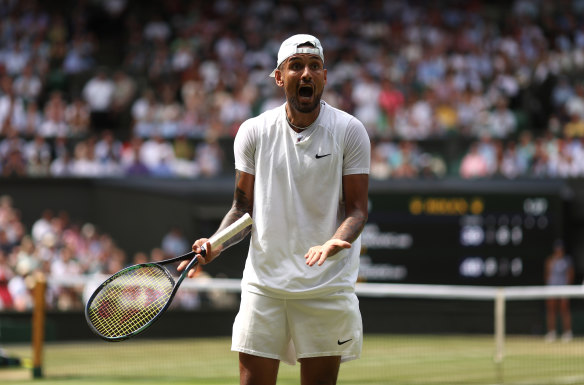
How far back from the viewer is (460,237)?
17.2m

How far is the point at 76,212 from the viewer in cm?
1852

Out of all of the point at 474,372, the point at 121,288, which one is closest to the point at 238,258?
the point at 474,372

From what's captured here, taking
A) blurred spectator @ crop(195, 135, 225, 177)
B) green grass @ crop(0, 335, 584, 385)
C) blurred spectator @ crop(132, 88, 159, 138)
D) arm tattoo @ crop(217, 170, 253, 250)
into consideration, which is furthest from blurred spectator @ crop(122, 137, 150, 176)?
arm tattoo @ crop(217, 170, 253, 250)

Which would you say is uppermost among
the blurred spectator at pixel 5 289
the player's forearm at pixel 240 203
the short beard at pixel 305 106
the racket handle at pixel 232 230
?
the short beard at pixel 305 106

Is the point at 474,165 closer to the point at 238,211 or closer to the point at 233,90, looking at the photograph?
the point at 233,90

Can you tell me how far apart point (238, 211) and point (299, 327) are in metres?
0.59

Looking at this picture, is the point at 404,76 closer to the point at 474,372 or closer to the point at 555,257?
the point at 555,257

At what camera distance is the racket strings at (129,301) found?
5.04 metres

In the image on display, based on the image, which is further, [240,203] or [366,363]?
[366,363]

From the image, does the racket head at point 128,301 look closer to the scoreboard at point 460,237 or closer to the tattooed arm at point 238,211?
the tattooed arm at point 238,211

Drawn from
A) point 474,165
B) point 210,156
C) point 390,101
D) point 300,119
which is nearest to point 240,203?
point 300,119

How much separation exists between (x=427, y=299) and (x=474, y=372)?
553 cm

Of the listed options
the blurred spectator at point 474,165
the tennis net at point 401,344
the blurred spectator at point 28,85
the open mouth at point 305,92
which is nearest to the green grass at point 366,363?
the tennis net at point 401,344

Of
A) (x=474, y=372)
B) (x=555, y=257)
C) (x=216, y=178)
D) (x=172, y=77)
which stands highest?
(x=172, y=77)
